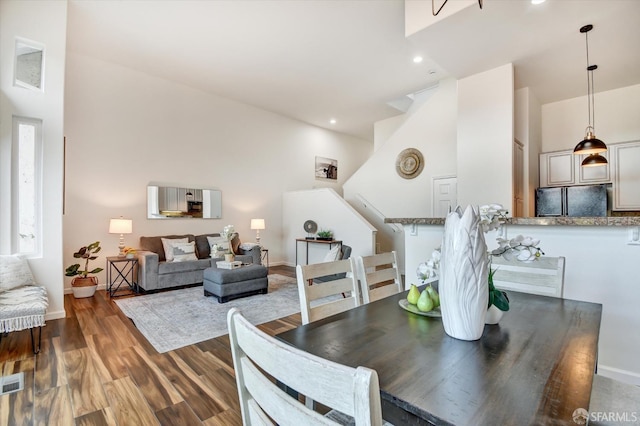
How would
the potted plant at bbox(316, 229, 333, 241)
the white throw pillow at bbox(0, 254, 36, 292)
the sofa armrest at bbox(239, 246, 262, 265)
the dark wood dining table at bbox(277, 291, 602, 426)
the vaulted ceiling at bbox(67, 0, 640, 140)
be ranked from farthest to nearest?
the potted plant at bbox(316, 229, 333, 241) < the sofa armrest at bbox(239, 246, 262, 265) < the vaulted ceiling at bbox(67, 0, 640, 140) < the white throw pillow at bbox(0, 254, 36, 292) < the dark wood dining table at bbox(277, 291, 602, 426)

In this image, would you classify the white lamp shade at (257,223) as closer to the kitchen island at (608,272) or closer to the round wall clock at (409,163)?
the round wall clock at (409,163)

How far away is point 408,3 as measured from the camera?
3.22 meters

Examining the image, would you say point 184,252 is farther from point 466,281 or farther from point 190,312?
point 466,281

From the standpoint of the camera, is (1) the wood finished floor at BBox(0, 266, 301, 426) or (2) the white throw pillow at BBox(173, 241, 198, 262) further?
(2) the white throw pillow at BBox(173, 241, 198, 262)

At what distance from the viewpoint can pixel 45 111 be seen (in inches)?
131

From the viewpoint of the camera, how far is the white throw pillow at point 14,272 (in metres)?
2.87

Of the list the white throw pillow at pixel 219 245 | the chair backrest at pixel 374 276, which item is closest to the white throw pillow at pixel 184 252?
the white throw pillow at pixel 219 245

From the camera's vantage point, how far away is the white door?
557 centimetres

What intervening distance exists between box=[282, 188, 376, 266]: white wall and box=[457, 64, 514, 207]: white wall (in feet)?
7.12

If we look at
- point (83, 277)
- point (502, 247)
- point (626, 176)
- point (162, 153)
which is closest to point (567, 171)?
point (626, 176)

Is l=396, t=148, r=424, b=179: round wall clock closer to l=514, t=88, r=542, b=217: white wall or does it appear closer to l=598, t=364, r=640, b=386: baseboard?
l=514, t=88, r=542, b=217: white wall

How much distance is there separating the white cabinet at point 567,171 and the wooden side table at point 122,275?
22.5 ft

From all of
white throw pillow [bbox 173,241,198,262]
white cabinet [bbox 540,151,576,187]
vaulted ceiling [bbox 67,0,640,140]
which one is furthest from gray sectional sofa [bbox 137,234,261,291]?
white cabinet [bbox 540,151,576,187]

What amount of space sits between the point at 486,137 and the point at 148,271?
17.0ft
